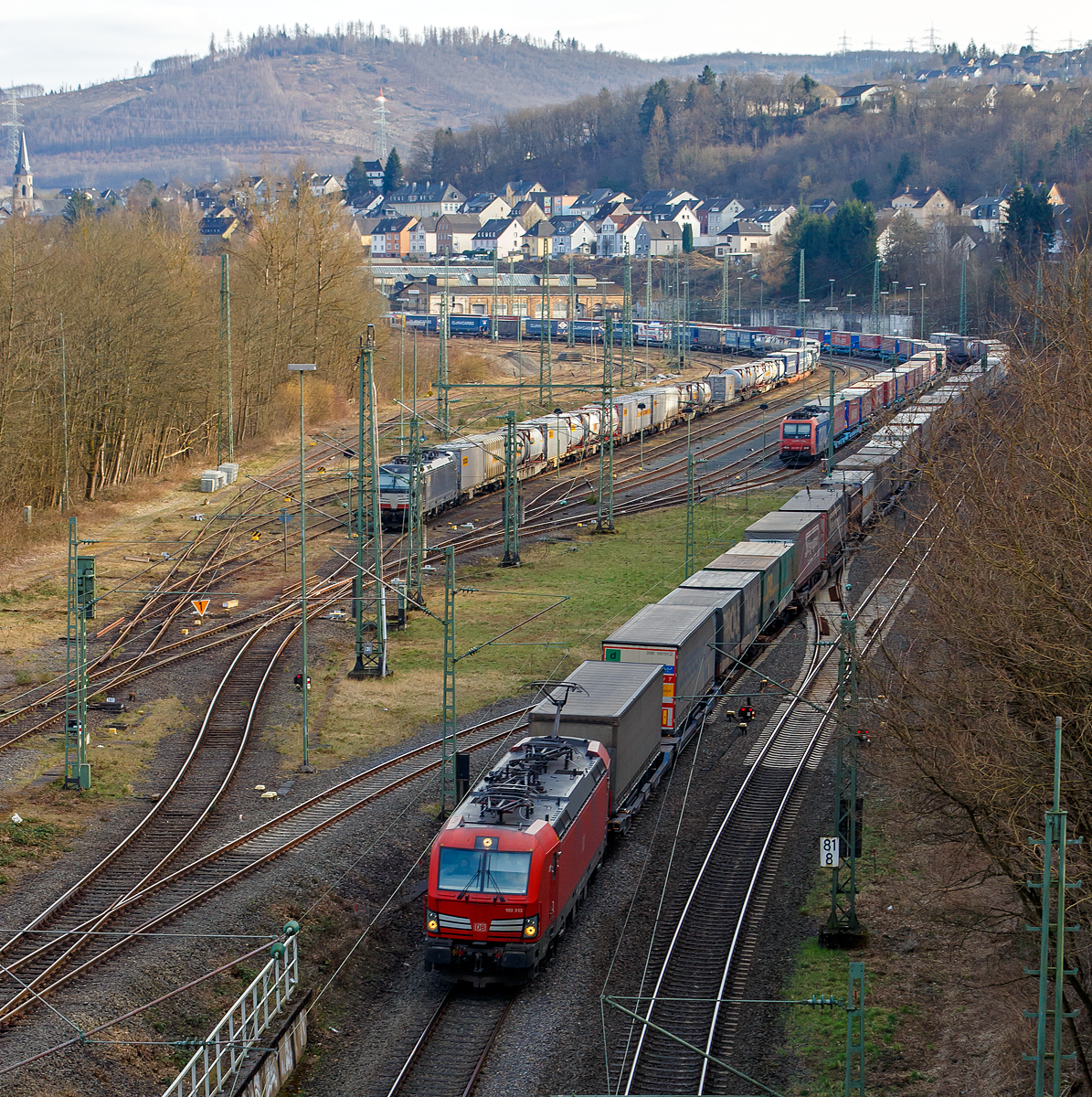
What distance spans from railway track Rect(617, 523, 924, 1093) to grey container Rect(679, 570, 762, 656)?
7.64 feet

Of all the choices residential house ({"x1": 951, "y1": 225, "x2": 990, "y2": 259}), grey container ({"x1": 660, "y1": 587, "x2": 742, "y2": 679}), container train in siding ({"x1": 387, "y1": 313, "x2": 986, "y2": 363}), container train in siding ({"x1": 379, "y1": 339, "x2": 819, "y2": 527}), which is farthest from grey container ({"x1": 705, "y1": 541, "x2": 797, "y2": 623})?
residential house ({"x1": 951, "y1": 225, "x2": 990, "y2": 259})

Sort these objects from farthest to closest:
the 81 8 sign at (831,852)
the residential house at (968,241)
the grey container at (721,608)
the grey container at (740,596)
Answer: the residential house at (968,241) → the grey container at (740,596) → the grey container at (721,608) → the 81 8 sign at (831,852)

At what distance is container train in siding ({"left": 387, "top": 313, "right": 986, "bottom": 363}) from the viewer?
107 meters

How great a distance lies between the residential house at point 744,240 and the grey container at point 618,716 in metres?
164

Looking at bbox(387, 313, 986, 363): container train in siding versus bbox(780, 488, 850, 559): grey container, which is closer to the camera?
bbox(780, 488, 850, 559): grey container

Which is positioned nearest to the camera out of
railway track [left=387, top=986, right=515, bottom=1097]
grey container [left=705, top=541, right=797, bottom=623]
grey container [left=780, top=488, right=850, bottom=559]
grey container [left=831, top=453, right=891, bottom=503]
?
railway track [left=387, top=986, right=515, bottom=1097]

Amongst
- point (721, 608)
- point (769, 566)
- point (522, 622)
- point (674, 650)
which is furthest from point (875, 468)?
point (674, 650)

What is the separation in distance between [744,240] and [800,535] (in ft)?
495

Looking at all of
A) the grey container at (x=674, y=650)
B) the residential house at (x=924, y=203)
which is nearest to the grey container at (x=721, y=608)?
the grey container at (x=674, y=650)

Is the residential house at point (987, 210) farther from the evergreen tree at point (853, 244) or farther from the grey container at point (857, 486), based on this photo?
the grey container at point (857, 486)

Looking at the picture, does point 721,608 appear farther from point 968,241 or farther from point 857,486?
point 968,241

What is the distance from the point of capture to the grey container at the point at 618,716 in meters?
24.0

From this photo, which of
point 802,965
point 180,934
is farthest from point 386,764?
point 802,965

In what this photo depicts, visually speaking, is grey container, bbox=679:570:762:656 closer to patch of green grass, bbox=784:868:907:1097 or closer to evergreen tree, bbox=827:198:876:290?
patch of green grass, bbox=784:868:907:1097
